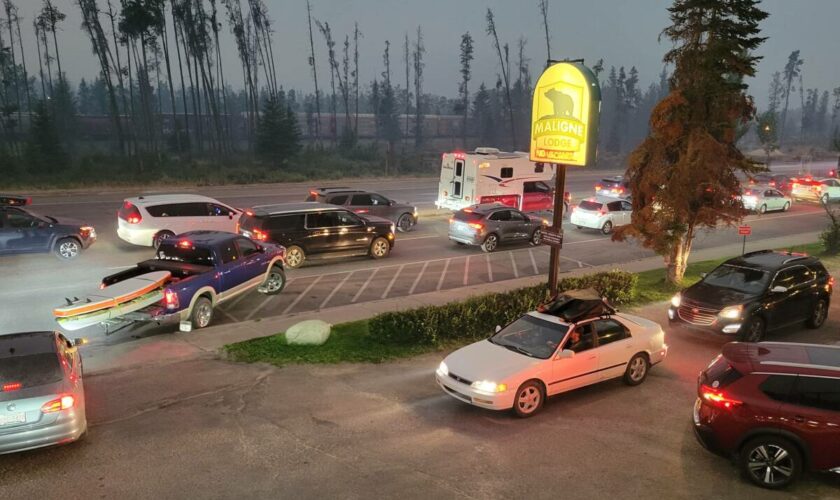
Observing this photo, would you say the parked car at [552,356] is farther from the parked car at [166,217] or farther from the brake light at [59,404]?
the parked car at [166,217]

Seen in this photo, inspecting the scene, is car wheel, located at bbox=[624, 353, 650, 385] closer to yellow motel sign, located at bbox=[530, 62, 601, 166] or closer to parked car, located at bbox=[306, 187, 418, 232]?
yellow motel sign, located at bbox=[530, 62, 601, 166]

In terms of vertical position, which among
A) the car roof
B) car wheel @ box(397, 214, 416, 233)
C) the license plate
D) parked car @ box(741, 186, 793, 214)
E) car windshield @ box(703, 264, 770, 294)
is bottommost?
parked car @ box(741, 186, 793, 214)

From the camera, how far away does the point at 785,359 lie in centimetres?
824

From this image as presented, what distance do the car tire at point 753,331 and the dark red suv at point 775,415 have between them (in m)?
4.76

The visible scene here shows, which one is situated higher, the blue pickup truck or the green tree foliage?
the green tree foliage

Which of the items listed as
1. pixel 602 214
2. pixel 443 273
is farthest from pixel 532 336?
pixel 602 214

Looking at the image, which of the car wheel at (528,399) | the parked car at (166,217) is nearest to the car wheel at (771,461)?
the car wheel at (528,399)

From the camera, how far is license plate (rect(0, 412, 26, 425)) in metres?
7.39

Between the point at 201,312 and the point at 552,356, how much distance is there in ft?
25.6

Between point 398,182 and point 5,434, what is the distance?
43.0 meters

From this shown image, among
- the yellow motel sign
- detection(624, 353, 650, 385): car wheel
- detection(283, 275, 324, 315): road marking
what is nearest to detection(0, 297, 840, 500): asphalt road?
detection(624, 353, 650, 385): car wheel

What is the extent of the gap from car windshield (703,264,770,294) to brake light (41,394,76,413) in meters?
12.6

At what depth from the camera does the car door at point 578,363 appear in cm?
980

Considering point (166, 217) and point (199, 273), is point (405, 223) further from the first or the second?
point (199, 273)
